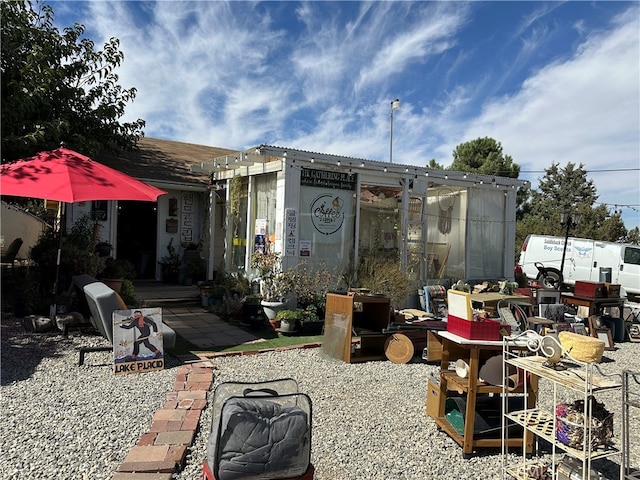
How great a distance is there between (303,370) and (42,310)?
14.9 ft

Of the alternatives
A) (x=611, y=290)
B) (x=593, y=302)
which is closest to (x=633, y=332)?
(x=611, y=290)

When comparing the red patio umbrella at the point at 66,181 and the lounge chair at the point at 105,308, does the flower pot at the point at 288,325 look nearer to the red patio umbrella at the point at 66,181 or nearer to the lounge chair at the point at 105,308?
the lounge chair at the point at 105,308

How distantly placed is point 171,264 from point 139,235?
1.42 metres

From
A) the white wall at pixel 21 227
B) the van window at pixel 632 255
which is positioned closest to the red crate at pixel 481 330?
the white wall at pixel 21 227

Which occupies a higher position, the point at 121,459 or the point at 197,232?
the point at 197,232

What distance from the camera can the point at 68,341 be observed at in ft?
18.5

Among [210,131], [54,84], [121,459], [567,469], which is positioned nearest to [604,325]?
[567,469]

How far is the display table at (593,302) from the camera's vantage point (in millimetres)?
7532

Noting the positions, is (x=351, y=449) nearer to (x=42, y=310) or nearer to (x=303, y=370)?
(x=303, y=370)

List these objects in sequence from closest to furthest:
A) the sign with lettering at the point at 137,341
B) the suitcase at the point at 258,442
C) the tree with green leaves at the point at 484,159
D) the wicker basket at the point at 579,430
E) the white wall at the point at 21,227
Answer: the suitcase at the point at 258,442, the wicker basket at the point at 579,430, the sign with lettering at the point at 137,341, the white wall at the point at 21,227, the tree with green leaves at the point at 484,159

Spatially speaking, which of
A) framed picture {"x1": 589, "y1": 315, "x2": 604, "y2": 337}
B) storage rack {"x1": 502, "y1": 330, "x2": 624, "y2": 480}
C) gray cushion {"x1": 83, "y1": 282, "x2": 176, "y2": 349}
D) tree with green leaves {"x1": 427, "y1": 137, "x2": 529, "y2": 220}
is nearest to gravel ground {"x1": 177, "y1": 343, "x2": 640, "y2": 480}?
storage rack {"x1": 502, "y1": 330, "x2": 624, "y2": 480}

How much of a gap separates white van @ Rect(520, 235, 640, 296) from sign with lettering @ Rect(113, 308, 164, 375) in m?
13.7

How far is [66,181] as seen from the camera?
16.8 feet

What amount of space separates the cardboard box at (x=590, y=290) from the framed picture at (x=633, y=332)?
963mm
